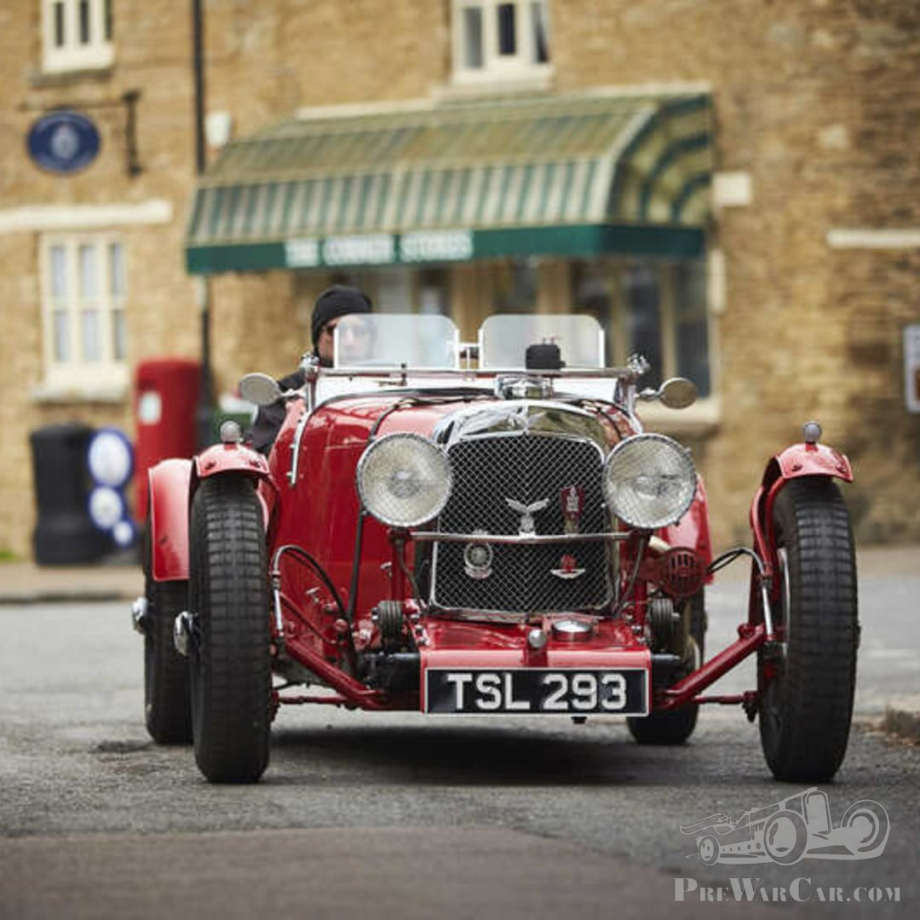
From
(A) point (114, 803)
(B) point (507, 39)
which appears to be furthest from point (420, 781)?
(B) point (507, 39)

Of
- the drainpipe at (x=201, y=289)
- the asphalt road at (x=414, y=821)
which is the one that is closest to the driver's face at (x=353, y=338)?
the asphalt road at (x=414, y=821)

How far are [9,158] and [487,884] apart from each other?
23670 millimetres

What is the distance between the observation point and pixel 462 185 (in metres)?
26.1

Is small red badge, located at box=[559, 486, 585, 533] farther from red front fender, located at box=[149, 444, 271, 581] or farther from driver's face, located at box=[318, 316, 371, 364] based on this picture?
driver's face, located at box=[318, 316, 371, 364]

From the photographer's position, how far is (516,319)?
1140 cm

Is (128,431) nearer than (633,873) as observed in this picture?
No

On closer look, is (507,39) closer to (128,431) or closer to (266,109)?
(266,109)

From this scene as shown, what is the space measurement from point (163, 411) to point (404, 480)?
59.8 ft

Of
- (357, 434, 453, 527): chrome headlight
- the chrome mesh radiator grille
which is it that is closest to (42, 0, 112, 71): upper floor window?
the chrome mesh radiator grille

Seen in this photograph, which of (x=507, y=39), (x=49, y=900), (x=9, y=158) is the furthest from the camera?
(x=9, y=158)

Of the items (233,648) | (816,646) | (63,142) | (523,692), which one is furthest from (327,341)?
(63,142)

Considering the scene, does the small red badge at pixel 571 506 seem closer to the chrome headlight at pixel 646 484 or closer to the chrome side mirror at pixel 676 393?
the chrome headlight at pixel 646 484

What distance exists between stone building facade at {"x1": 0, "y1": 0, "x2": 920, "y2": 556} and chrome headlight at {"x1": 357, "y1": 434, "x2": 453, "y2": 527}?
15.9 meters

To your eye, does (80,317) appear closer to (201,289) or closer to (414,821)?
(201,289)
